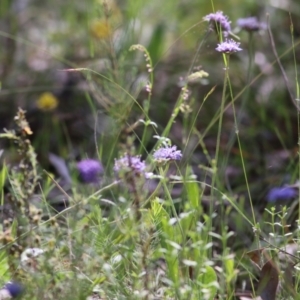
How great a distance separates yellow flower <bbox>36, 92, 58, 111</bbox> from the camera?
2.47 meters

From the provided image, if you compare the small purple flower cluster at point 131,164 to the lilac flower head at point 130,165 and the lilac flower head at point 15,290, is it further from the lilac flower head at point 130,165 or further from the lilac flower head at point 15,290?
the lilac flower head at point 15,290

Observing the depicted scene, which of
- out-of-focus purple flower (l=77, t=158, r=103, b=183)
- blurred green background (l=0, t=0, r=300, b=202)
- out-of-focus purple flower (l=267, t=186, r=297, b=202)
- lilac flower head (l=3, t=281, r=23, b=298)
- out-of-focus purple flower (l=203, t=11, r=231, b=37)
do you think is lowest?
blurred green background (l=0, t=0, r=300, b=202)

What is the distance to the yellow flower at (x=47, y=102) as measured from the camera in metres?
2.47

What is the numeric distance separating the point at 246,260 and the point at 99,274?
19.8 inches

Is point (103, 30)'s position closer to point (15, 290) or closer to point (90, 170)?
point (90, 170)

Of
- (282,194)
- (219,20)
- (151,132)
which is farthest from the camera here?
(151,132)

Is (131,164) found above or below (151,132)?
above

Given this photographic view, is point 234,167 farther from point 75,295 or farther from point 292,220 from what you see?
point 75,295

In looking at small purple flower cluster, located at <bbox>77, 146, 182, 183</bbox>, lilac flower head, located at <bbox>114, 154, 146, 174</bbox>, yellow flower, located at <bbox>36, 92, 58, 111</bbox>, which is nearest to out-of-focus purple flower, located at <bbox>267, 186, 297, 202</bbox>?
small purple flower cluster, located at <bbox>77, 146, 182, 183</bbox>

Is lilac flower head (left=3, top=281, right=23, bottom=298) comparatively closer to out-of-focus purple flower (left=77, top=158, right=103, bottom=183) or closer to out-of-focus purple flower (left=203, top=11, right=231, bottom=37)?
out-of-focus purple flower (left=77, top=158, right=103, bottom=183)

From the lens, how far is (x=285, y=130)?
8.60 feet

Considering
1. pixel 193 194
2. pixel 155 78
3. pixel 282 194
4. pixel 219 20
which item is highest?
pixel 219 20

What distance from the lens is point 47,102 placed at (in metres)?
2.47

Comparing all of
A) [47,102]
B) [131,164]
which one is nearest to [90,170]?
[131,164]
